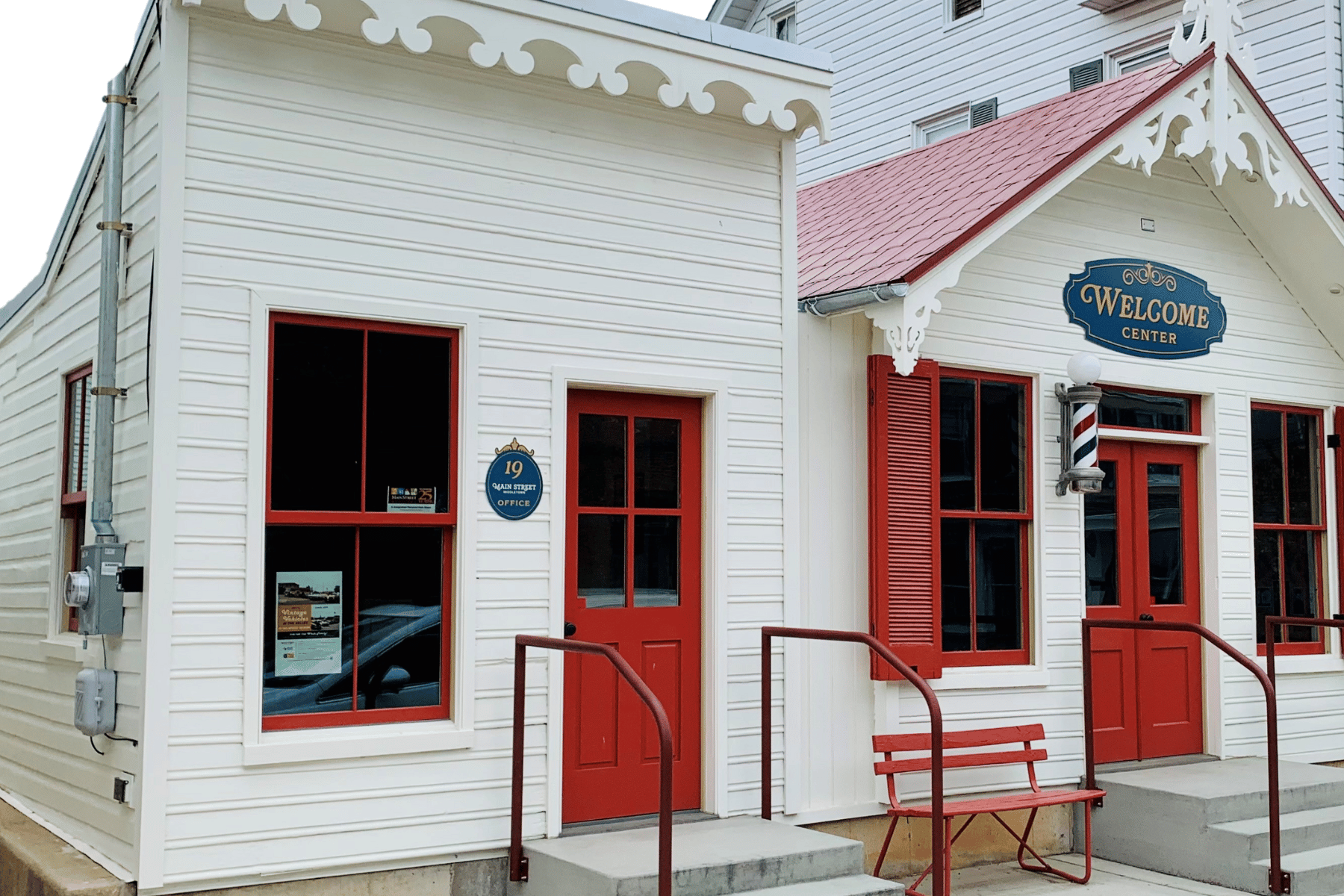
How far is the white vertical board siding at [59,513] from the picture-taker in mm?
5832

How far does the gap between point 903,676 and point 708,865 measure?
167 centimetres

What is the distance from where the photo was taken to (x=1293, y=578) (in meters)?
9.88

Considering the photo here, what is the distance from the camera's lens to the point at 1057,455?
8617 millimetres

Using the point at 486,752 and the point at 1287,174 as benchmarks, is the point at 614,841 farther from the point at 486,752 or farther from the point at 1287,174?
the point at 1287,174

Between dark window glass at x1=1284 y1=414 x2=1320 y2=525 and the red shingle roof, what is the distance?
2997mm

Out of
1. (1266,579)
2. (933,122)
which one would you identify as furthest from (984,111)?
(1266,579)

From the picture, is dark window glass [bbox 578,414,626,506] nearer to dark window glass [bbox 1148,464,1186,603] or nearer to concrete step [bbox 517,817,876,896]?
concrete step [bbox 517,817,876,896]

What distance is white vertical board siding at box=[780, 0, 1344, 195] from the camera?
12461 mm

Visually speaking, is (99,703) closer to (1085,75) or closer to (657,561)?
(657,561)

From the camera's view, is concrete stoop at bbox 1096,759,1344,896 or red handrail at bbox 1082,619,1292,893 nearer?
red handrail at bbox 1082,619,1292,893

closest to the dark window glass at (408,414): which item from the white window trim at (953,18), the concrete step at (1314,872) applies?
the concrete step at (1314,872)

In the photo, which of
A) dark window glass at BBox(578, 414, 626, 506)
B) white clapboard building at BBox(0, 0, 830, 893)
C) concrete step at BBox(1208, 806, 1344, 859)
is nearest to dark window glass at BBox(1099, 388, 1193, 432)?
concrete step at BBox(1208, 806, 1344, 859)

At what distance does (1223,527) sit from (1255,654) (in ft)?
3.16

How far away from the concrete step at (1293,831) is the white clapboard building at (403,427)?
9.51 ft
